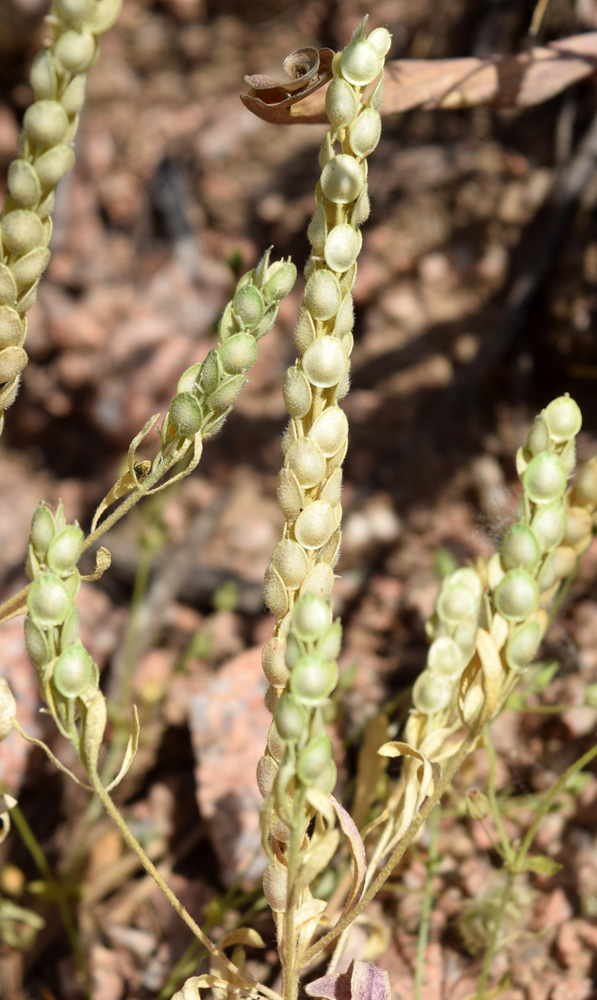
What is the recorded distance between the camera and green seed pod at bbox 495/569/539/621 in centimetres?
52

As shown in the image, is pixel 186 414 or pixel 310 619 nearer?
pixel 310 619

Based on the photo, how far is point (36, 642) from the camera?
0.51 meters

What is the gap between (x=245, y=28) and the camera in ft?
5.87

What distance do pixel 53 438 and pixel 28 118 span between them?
1321 mm

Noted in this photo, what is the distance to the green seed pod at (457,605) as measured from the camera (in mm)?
654

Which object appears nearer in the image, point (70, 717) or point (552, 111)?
point (70, 717)

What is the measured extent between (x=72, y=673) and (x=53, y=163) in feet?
1.02

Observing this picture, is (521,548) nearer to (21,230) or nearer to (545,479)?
(545,479)

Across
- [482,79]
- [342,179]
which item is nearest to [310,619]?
[342,179]

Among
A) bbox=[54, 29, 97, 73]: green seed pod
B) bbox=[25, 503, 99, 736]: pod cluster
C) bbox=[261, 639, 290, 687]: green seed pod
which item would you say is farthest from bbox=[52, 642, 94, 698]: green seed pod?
bbox=[54, 29, 97, 73]: green seed pod

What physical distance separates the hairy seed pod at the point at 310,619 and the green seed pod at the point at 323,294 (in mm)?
191

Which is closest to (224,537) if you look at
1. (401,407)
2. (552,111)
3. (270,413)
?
(270,413)

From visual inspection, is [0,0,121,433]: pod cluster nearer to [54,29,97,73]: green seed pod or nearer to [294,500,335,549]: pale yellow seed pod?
[54,29,97,73]: green seed pod

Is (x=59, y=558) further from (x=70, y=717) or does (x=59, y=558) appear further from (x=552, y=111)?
(x=552, y=111)
